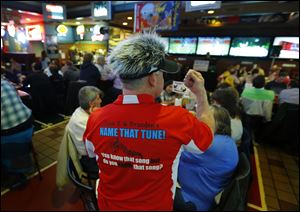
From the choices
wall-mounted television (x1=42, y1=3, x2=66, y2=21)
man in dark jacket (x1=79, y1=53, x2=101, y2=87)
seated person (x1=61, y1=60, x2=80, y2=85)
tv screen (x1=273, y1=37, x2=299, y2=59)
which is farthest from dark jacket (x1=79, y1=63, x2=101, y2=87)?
tv screen (x1=273, y1=37, x2=299, y2=59)

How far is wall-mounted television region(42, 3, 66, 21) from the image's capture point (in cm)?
542

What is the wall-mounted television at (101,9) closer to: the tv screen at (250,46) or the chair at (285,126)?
the chair at (285,126)

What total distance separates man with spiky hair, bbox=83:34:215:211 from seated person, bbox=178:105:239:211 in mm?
561

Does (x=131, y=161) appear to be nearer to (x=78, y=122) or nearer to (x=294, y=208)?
(x=78, y=122)

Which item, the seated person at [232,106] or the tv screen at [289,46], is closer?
the seated person at [232,106]

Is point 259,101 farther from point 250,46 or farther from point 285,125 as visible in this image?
point 250,46

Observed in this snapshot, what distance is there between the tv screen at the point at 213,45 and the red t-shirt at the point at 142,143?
24.3 feet

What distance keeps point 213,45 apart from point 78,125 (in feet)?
23.7

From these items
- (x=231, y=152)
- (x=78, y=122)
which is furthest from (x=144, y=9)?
(x=231, y=152)

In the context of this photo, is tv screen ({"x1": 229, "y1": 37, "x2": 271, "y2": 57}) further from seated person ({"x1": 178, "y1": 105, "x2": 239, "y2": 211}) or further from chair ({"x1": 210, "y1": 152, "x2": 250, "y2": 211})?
chair ({"x1": 210, "y1": 152, "x2": 250, "y2": 211})

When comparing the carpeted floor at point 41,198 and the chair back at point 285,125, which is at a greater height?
the chair back at point 285,125

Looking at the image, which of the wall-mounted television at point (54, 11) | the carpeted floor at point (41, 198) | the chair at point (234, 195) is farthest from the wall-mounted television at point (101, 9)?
the chair at point (234, 195)

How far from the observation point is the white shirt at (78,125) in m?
1.59

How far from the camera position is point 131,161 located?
2.38 ft
